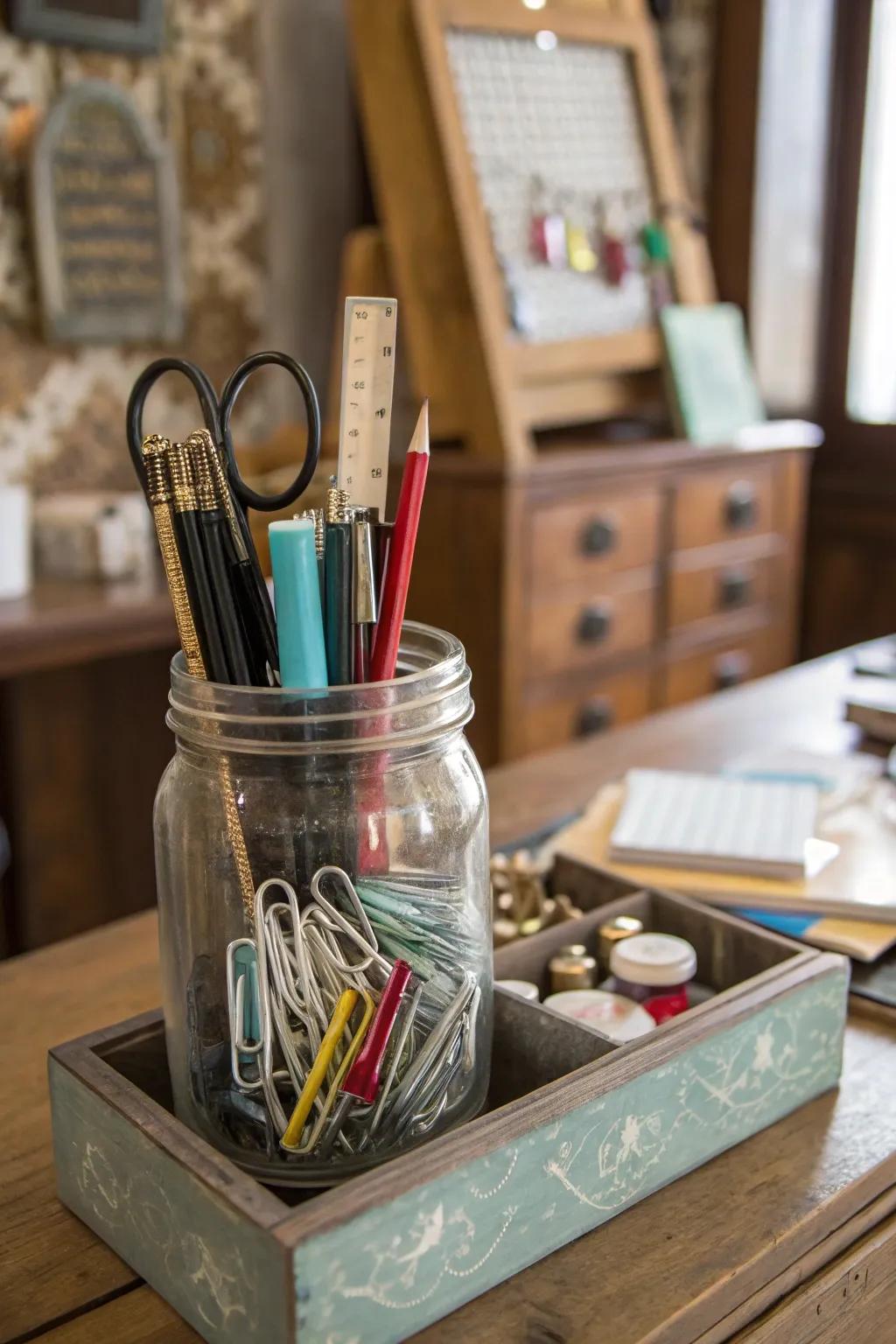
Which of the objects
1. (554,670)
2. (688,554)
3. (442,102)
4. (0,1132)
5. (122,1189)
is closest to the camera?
(122,1189)

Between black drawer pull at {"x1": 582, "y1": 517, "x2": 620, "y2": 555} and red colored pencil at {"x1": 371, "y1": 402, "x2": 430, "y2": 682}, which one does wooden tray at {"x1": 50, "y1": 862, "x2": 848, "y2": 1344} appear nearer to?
red colored pencil at {"x1": 371, "y1": 402, "x2": 430, "y2": 682}

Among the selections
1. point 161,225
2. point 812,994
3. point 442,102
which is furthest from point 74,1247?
point 161,225

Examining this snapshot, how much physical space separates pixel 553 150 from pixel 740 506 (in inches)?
28.3

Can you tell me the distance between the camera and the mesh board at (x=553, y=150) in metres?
2.22

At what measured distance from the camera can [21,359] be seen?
2.30m

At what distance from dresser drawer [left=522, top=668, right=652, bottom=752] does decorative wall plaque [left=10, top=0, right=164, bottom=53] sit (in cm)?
131

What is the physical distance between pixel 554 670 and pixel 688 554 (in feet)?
1.32

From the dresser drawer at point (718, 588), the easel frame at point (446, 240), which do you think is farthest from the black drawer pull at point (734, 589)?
the easel frame at point (446, 240)

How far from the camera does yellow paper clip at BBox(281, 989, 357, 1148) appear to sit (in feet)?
1.87

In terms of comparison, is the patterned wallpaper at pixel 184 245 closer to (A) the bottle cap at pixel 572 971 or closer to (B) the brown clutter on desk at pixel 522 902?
(B) the brown clutter on desk at pixel 522 902

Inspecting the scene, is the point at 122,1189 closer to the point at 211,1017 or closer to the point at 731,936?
the point at 211,1017

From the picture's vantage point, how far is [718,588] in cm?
258

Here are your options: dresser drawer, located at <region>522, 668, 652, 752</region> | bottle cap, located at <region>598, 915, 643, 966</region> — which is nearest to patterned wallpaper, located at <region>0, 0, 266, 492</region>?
dresser drawer, located at <region>522, 668, 652, 752</region>

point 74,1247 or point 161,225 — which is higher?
point 161,225
